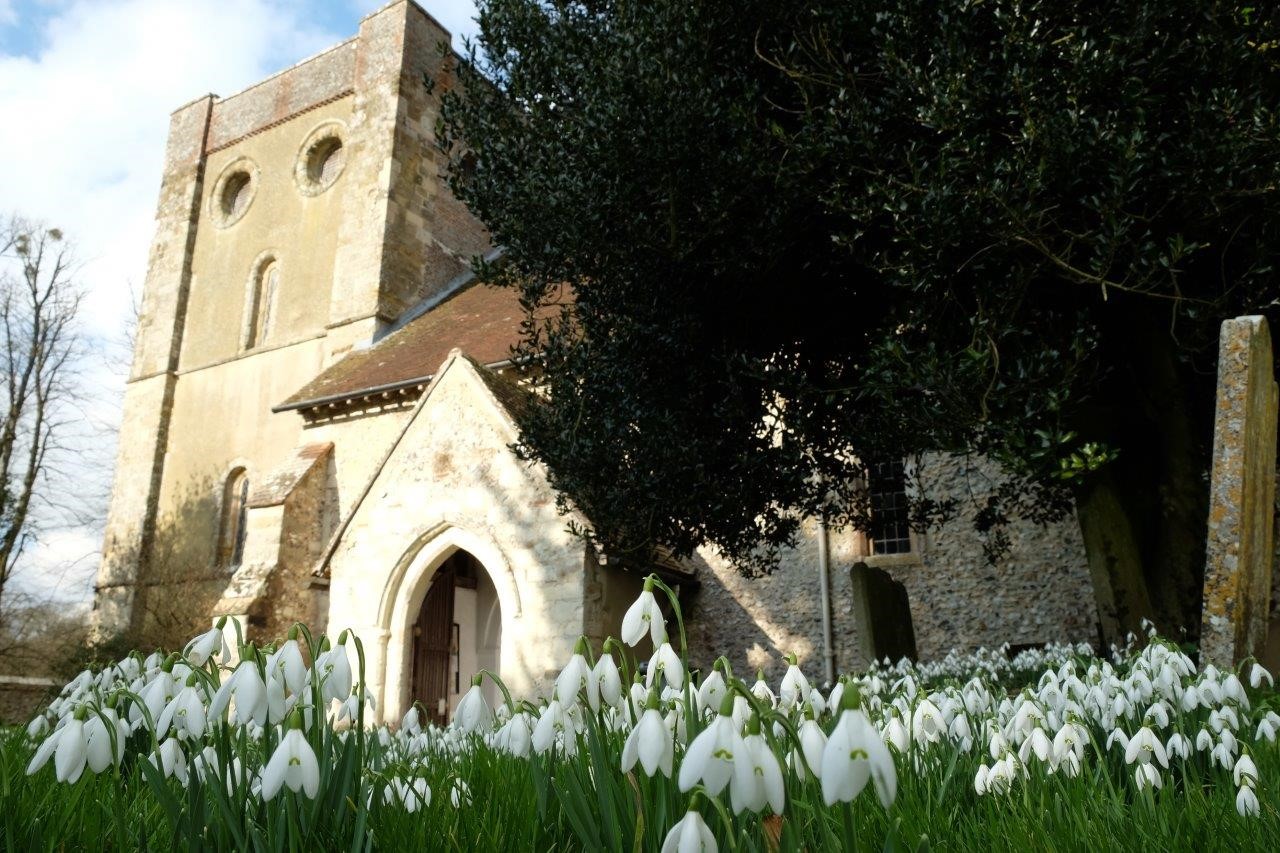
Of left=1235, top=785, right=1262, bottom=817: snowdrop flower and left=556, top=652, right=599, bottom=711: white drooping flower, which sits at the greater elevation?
left=556, top=652, right=599, bottom=711: white drooping flower

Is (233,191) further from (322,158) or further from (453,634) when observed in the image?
(453,634)

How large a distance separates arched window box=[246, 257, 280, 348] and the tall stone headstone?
24.4m

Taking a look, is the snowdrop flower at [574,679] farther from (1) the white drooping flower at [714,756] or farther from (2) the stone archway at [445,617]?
(2) the stone archway at [445,617]

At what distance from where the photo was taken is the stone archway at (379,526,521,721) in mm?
13305

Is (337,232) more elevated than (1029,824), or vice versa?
(337,232)

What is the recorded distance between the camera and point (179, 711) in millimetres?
2697

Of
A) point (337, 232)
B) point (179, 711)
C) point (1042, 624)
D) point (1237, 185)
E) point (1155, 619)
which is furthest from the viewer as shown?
point (337, 232)

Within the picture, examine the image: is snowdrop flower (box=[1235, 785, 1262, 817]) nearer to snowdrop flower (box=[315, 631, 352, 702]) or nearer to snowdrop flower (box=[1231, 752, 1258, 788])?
snowdrop flower (box=[1231, 752, 1258, 788])

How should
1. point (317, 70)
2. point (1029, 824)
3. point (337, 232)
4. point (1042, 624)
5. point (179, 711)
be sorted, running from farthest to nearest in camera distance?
point (317, 70)
point (337, 232)
point (1042, 624)
point (1029, 824)
point (179, 711)

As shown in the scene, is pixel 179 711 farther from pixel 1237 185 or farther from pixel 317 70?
pixel 317 70

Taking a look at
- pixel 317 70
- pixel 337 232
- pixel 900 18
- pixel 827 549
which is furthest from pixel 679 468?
pixel 317 70

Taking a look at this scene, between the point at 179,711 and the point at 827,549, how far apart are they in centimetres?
1526

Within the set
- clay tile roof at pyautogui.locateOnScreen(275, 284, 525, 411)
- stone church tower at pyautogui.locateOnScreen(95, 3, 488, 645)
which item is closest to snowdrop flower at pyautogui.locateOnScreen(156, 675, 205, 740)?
Answer: clay tile roof at pyautogui.locateOnScreen(275, 284, 525, 411)

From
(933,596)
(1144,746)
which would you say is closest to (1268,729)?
(1144,746)
